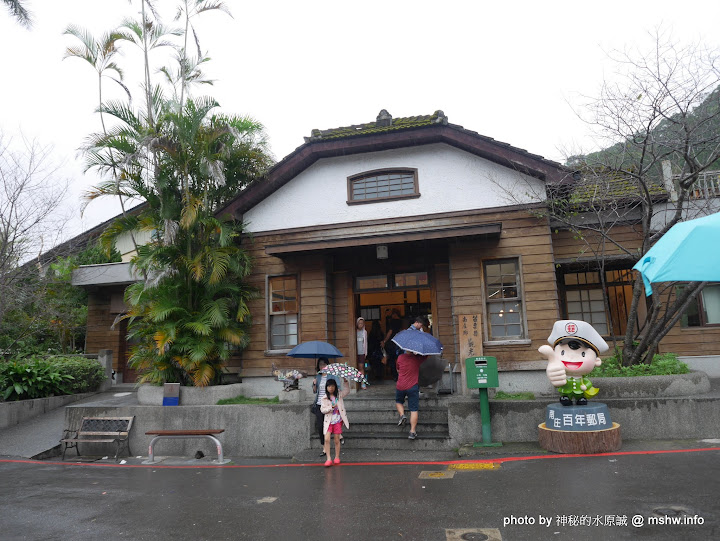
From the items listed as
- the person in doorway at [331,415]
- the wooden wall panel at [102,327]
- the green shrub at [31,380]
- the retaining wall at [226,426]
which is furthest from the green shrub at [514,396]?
the wooden wall panel at [102,327]

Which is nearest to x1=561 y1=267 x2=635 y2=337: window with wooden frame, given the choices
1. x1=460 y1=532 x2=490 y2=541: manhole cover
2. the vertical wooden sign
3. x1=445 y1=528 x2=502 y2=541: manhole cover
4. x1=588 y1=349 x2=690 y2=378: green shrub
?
x1=588 y1=349 x2=690 y2=378: green shrub

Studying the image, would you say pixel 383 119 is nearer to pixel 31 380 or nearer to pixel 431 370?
pixel 431 370

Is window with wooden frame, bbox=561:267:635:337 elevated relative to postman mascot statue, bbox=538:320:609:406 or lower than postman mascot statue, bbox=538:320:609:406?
elevated

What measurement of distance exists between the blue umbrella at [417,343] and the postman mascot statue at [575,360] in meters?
1.80

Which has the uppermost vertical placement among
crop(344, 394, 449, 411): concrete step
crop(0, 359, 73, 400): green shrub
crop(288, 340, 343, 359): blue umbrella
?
crop(288, 340, 343, 359): blue umbrella

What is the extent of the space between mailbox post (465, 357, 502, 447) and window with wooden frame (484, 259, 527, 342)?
2.77 metres

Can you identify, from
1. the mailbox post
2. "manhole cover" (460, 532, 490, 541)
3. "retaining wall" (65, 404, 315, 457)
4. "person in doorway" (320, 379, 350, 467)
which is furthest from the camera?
"retaining wall" (65, 404, 315, 457)

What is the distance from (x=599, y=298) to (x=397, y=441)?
7.08 meters

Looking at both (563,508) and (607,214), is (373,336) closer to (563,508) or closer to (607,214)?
(607,214)

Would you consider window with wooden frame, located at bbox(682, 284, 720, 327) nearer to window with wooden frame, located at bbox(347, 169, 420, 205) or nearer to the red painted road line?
the red painted road line

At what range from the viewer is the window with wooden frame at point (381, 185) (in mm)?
11945

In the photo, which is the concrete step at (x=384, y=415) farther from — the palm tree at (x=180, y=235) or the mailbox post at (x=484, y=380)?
the palm tree at (x=180, y=235)

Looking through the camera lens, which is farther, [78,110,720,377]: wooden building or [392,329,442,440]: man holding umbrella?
[78,110,720,377]: wooden building

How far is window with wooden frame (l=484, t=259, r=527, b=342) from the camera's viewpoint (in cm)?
1080
